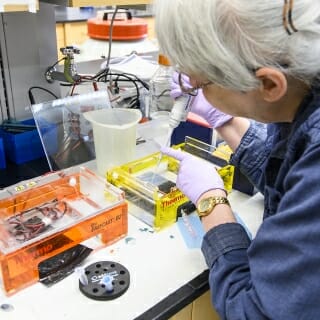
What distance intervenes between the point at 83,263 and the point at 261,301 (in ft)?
1.25

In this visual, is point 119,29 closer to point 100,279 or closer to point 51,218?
point 51,218

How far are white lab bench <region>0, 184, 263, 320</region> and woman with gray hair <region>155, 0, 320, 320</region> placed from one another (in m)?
0.12

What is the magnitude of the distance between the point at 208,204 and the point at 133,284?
0.68 feet

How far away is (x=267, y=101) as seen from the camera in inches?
25.2

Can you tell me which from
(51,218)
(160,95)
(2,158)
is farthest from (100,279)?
(160,95)

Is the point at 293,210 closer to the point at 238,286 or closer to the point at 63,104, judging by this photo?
the point at 238,286

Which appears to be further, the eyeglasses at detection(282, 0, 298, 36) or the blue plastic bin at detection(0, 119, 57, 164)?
the blue plastic bin at detection(0, 119, 57, 164)

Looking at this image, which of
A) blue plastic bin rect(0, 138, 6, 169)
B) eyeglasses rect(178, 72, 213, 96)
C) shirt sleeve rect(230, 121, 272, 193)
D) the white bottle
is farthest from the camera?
the white bottle

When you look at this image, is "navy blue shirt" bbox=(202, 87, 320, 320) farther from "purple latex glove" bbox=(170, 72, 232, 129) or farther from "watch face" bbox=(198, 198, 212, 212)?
"purple latex glove" bbox=(170, 72, 232, 129)

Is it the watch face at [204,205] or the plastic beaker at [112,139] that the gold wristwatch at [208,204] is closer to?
the watch face at [204,205]

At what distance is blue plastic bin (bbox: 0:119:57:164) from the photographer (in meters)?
1.21

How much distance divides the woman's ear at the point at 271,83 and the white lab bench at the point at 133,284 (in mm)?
375

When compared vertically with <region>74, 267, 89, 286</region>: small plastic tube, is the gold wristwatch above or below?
above

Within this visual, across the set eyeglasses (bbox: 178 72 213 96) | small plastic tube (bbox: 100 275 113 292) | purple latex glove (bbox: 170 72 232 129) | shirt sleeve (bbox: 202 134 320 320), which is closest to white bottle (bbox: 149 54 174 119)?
purple latex glove (bbox: 170 72 232 129)
